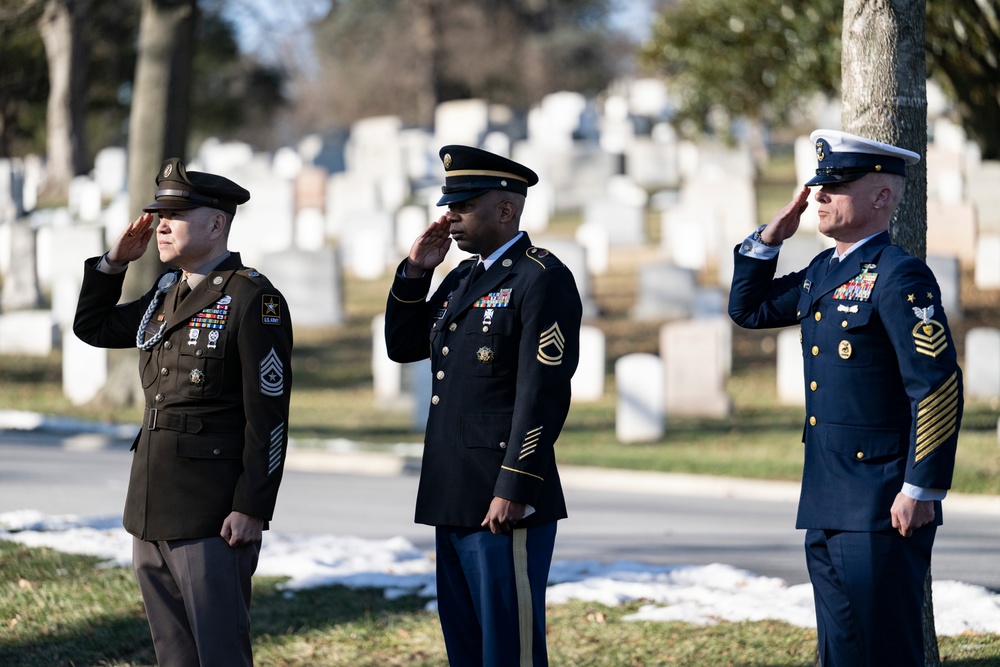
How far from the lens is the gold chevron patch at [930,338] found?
379 centimetres

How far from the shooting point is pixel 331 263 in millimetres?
18938

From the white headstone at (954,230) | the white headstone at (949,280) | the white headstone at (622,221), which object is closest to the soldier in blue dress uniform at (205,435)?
the white headstone at (949,280)

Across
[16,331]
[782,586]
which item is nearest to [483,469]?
[782,586]

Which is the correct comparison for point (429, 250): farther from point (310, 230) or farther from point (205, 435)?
point (310, 230)

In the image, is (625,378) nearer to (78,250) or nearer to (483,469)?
(483,469)

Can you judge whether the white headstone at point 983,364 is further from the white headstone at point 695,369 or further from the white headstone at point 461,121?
the white headstone at point 461,121

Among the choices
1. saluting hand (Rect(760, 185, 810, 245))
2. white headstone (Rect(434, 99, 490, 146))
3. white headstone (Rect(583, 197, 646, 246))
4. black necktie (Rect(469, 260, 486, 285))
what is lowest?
black necktie (Rect(469, 260, 486, 285))

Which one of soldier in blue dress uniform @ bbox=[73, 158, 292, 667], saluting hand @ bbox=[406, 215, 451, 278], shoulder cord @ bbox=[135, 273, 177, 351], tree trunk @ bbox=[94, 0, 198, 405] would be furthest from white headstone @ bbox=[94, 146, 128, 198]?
soldier in blue dress uniform @ bbox=[73, 158, 292, 667]

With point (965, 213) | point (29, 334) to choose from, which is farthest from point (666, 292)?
point (29, 334)

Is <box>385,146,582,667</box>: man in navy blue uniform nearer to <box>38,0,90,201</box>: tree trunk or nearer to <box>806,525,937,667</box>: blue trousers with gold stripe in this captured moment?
<box>806,525,937,667</box>: blue trousers with gold stripe

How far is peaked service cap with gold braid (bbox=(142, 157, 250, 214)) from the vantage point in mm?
4172

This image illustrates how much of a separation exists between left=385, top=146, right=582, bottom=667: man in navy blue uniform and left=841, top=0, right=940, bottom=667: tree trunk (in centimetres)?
133

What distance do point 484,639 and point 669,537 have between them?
449 cm

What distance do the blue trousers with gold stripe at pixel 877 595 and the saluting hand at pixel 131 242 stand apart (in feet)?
7.90
